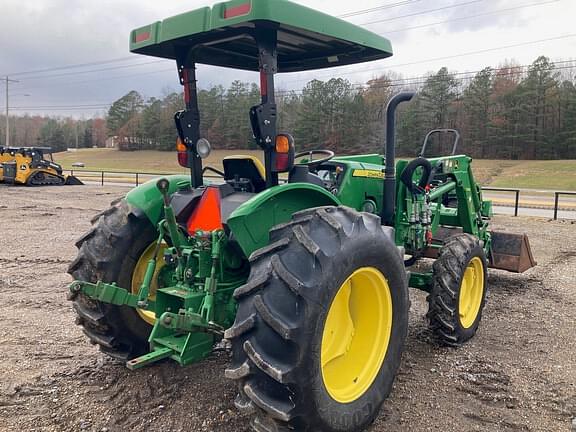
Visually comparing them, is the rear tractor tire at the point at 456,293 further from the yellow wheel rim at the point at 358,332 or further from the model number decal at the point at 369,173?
the yellow wheel rim at the point at 358,332

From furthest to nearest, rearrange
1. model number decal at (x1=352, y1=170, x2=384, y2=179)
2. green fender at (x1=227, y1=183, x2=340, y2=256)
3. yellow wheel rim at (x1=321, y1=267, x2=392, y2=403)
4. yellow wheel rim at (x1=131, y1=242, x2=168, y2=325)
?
model number decal at (x1=352, y1=170, x2=384, y2=179) → yellow wheel rim at (x1=131, y1=242, x2=168, y2=325) → yellow wheel rim at (x1=321, y1=267, x2=392, y2=403) → green fender at (x1=227, y1=183, x2=340, y2=256)

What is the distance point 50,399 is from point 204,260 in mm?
1466

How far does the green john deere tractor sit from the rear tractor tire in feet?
0.05

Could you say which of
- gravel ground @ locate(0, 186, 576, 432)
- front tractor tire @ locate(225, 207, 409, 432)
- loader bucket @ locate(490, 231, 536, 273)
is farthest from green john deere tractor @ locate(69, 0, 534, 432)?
loader bucket @ locate(490, 231, 536, 273)

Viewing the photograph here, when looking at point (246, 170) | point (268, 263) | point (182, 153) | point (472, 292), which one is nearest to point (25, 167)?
point (182, 153)

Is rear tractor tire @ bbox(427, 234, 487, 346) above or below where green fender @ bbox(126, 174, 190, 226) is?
below

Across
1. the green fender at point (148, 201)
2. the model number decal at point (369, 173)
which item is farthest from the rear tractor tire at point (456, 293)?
the green fender at point (148, 201)

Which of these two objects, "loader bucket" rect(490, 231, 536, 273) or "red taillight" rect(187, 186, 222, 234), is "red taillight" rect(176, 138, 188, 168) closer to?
"red taillight" rect(187, 186, 222, 234)

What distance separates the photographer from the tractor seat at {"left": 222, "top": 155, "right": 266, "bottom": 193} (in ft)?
11.0

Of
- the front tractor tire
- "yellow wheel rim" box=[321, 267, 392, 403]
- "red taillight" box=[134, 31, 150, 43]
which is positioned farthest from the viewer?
"red taillight" box=[134, 31, 150, 43]

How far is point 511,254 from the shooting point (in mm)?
6230

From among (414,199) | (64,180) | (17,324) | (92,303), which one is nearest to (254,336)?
(92,303)

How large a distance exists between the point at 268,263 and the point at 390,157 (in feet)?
7.00

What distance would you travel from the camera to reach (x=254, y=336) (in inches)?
92.2
